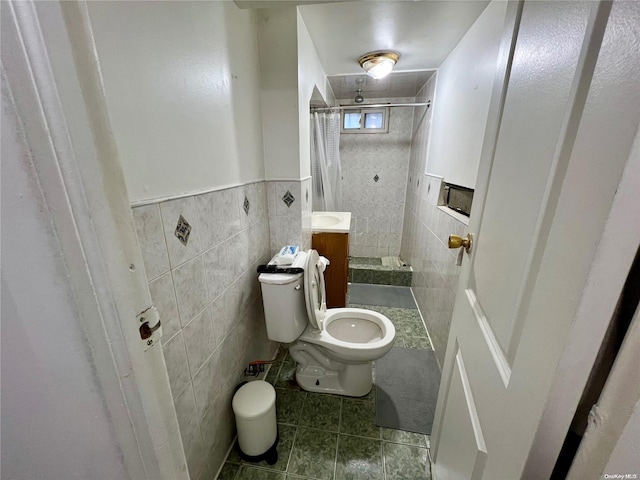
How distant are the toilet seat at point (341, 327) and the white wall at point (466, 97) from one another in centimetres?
98

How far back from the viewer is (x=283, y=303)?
1239 mm

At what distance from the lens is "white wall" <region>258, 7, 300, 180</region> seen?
1.24 m

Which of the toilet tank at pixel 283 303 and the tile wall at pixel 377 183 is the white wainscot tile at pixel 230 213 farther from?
the tile wall at pixel 377 183

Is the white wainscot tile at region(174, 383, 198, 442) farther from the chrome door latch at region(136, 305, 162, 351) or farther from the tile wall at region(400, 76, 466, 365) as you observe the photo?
the tile wall at region(400, 76, 466, 365)

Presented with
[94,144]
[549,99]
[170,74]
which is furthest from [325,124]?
[94,144]

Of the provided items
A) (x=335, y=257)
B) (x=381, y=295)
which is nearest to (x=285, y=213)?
(x=335, y=257)

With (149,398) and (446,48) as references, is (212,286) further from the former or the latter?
(446,48)

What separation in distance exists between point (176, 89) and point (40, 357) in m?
0.74

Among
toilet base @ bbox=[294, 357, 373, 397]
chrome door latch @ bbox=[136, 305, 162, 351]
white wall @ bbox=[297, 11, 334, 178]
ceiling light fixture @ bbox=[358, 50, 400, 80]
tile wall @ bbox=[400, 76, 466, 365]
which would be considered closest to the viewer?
chrome door latch @ bbox=[136, 305, 162, 351]

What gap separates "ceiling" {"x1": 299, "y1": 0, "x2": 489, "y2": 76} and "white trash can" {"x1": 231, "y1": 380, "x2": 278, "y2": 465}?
1.89m

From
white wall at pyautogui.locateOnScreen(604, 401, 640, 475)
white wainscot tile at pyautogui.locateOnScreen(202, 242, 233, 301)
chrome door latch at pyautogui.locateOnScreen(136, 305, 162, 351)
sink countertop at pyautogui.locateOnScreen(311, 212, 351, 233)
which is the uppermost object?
chrome door latch at pyautogui.locateOnScreen(136, 305, 162, 351)

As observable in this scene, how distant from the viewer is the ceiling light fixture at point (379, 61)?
1720mm

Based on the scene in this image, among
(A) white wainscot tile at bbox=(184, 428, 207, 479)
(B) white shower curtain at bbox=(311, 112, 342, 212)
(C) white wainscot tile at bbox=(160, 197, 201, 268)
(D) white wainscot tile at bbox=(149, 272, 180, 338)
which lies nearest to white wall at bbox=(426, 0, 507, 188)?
(B) white shower curtain at bbox=(311, 112, 342, 212)

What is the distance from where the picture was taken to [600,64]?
0.30 meters
